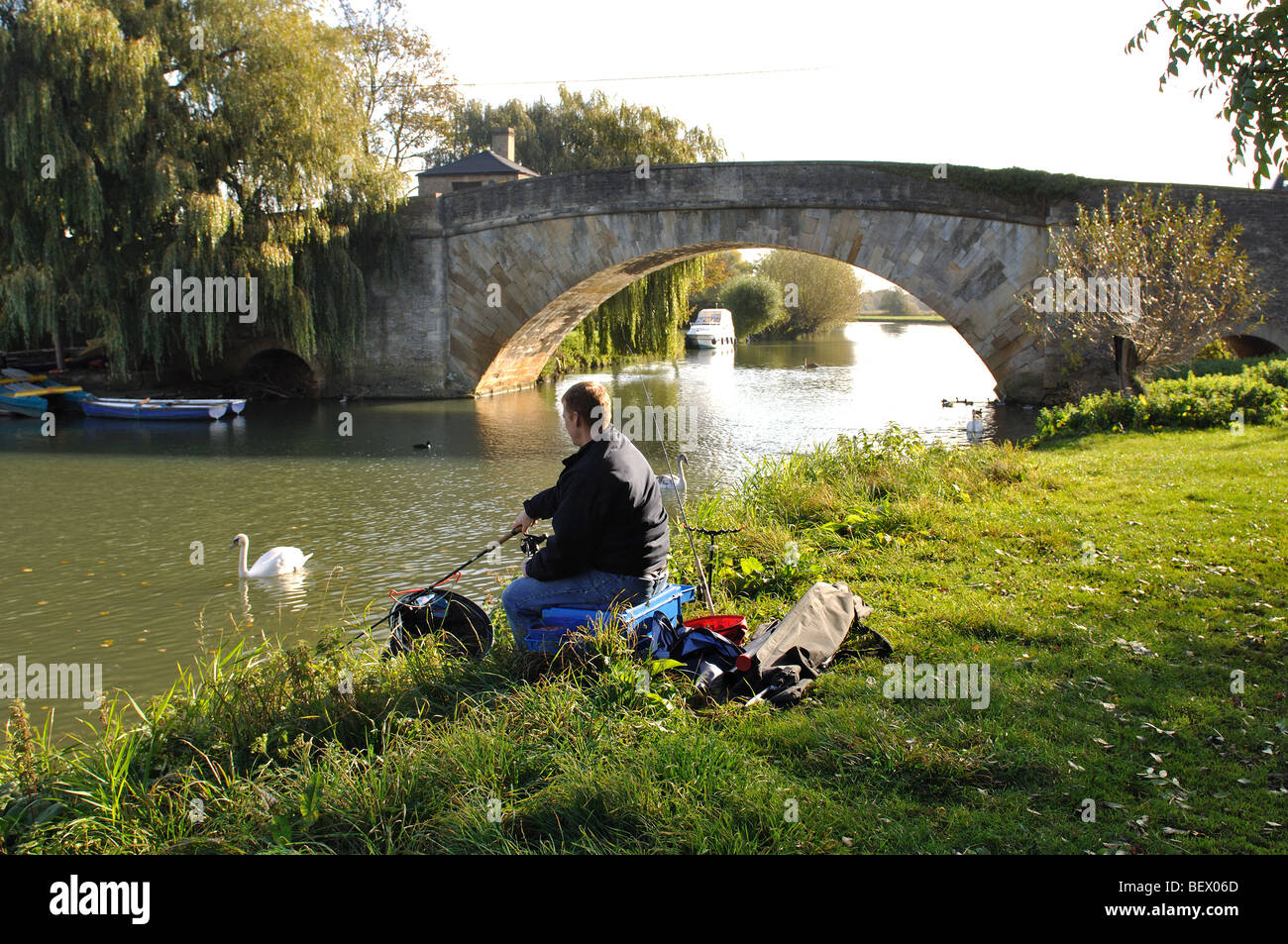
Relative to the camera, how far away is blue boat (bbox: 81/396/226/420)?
19016 millimetres

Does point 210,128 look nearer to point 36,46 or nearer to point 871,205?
point 36,46

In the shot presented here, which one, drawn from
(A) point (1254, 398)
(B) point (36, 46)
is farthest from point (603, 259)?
(A) point (1254, 398)

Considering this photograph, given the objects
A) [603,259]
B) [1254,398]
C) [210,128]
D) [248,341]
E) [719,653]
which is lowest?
[719,653]

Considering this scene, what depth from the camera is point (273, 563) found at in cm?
858

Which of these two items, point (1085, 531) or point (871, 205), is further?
point (871, 205)

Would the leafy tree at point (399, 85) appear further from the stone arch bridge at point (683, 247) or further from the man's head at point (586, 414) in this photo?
the man's head at point (586, 414)

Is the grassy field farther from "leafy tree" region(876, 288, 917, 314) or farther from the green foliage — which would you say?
"leafy tree" region(876, 288, 917, 314)

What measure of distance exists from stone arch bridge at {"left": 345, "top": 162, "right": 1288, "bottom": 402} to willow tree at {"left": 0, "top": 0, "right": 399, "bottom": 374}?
245 cm

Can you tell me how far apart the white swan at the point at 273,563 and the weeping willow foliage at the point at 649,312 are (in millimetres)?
17830

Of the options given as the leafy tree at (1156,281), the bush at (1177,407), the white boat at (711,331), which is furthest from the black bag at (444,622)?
the white boat at (711,331)

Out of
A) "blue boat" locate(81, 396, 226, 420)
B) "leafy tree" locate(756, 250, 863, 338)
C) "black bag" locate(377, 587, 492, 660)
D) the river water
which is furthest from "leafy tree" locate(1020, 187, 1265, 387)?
"leafy tree" locate(756, 250, 863, 338)

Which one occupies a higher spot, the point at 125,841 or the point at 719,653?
the point at 719,653

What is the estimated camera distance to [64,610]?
788 cm
